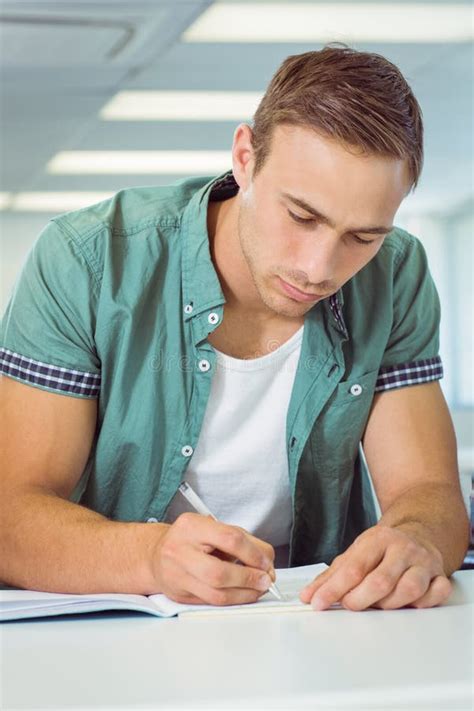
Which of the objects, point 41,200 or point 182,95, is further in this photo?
point 41,200

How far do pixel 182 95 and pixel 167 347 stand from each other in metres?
3.86

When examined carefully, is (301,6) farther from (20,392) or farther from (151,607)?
(151,607)

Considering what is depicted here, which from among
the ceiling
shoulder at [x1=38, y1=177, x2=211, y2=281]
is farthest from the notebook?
the ceiling

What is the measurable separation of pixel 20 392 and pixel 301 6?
11.8ft

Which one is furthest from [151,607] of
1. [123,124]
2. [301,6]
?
[123,124]

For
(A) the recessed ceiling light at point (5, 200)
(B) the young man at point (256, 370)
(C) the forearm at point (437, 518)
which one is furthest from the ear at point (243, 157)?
(A) the recessed ceiling light at point (5, 200)

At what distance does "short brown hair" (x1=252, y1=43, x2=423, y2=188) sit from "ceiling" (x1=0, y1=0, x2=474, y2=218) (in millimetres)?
2995

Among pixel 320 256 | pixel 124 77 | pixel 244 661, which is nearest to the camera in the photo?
pixel 244 661

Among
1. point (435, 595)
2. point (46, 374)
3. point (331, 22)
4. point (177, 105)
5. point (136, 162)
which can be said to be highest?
point (331, 22)

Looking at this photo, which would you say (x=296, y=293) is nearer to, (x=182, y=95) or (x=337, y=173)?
(x=337, y=173)

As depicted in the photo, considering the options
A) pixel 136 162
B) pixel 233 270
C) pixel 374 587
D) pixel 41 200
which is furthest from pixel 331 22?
pixel 374 587

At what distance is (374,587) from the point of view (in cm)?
108

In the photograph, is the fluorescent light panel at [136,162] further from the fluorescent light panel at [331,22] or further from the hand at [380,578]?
the hand at [380,578]

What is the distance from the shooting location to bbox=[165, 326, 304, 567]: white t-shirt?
1461 mm
